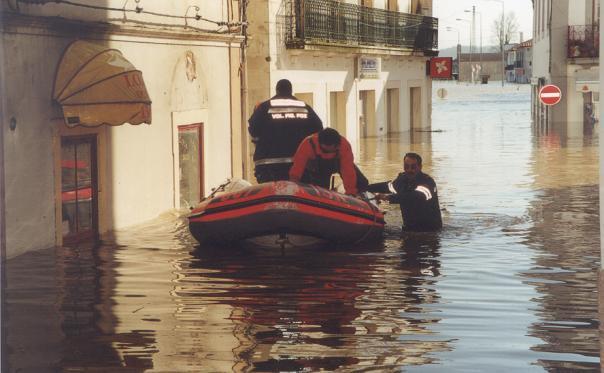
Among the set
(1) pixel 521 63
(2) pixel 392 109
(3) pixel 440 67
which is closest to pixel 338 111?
(2) pixel 392 109

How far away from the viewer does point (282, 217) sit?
14000 millimetres

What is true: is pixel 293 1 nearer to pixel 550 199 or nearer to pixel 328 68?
pixel 328 68

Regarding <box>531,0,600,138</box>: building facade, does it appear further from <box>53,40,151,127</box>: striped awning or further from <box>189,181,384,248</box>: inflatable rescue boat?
<box>53,40,151,127</box>: striped awning

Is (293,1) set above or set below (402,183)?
above

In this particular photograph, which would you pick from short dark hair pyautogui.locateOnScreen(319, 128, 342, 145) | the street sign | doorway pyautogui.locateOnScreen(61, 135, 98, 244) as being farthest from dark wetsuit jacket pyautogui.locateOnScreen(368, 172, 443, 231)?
the street sign

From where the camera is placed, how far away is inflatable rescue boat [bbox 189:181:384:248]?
1402cm

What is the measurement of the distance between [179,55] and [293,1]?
9.92 meters

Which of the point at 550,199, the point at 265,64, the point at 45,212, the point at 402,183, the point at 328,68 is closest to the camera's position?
the point at 45,212

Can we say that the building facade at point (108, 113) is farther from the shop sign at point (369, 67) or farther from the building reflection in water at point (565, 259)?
the shop sign at point (369, 67)

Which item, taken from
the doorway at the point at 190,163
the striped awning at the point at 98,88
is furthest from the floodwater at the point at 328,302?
the doorway at the point at 190,163

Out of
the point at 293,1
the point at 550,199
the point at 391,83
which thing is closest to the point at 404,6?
the point at 391,83

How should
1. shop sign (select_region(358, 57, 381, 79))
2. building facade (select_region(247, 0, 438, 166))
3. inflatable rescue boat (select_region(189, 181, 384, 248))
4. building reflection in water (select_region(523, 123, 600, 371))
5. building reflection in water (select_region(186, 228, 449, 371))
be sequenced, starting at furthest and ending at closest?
shop sign (select_region(358, 57, 381, 79))
building facade (select_region(247, 0, 438, 166))
inflatable rescue boat (select_region(189, 181, 384, 248))
building reflection in water (select_region(523, 123, 600, 371))
building reflection in water (select_region(186, 228, 449, 371))

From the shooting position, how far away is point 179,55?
742 inches

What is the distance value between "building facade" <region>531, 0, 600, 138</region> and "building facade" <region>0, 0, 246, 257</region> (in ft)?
80.5
